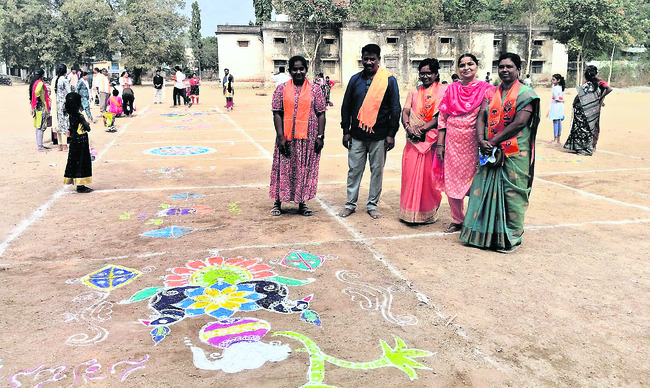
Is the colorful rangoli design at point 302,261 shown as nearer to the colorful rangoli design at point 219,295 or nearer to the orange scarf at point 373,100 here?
the colorful rangoli design at point 219,295

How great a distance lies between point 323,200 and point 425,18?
126 ft

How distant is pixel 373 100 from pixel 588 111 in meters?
6.96

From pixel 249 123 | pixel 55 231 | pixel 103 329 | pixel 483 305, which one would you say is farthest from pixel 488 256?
pixel 249 123

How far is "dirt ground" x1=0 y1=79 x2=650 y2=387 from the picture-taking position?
2.89m

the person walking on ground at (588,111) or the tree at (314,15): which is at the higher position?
the tree at (314,15)

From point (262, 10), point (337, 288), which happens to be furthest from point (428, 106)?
point (262, 10)

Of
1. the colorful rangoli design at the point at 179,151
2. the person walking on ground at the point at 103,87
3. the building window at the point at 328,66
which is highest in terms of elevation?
the building window at the point at 328,66

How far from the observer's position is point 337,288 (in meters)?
4.01

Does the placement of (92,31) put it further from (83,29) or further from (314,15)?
(314,15)

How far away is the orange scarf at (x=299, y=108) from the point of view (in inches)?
231

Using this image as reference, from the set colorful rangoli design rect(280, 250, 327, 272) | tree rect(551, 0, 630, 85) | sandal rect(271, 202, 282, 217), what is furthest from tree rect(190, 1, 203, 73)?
colorful rangoli design rect(280, 250, 327, 272)

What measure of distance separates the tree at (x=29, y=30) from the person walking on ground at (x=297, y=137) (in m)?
52.0

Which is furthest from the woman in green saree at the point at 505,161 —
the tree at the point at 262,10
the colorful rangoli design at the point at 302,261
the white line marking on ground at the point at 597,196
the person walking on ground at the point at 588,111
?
the tree at the point at 262,10

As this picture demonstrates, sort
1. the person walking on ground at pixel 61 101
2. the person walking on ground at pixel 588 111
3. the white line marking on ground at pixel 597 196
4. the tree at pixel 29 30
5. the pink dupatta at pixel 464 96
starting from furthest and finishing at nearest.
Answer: the tree at pixel 29 30 < the person walking on ground at pixel 61 101 < the person walking on ground at pixel 588 111 < the white line marking on ground at pixel 597 196 < the pink dupatta at pixel 464 96
